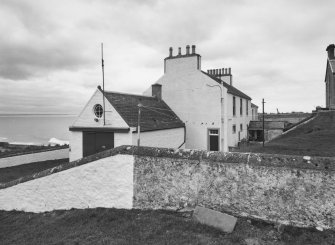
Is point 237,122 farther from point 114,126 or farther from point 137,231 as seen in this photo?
point 137,231

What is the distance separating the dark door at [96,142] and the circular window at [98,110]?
1319mm

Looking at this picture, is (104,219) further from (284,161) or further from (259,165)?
(284,161)

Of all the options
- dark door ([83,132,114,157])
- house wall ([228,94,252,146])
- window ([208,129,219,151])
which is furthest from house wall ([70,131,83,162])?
house wall ([228,94,252,146])

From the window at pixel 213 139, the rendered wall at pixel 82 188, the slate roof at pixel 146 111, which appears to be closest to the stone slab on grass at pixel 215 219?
the rendered wall at pixel 82 188

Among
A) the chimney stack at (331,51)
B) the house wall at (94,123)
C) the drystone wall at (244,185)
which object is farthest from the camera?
the chimney stack at (331,51)

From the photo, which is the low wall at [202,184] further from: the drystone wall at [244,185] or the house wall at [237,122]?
the house wall at [237,122]

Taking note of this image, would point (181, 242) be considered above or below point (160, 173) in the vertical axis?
below

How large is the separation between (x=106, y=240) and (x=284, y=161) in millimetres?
4242

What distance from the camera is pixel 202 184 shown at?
6.70 metres

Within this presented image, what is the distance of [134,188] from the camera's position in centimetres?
746

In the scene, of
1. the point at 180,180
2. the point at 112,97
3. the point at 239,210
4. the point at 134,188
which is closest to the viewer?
the point at 239,210

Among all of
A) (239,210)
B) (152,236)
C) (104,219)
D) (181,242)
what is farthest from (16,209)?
(239,210)

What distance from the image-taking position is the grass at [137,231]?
5.31m

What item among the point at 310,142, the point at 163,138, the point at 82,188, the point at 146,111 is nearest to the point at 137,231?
the point at 82,188
